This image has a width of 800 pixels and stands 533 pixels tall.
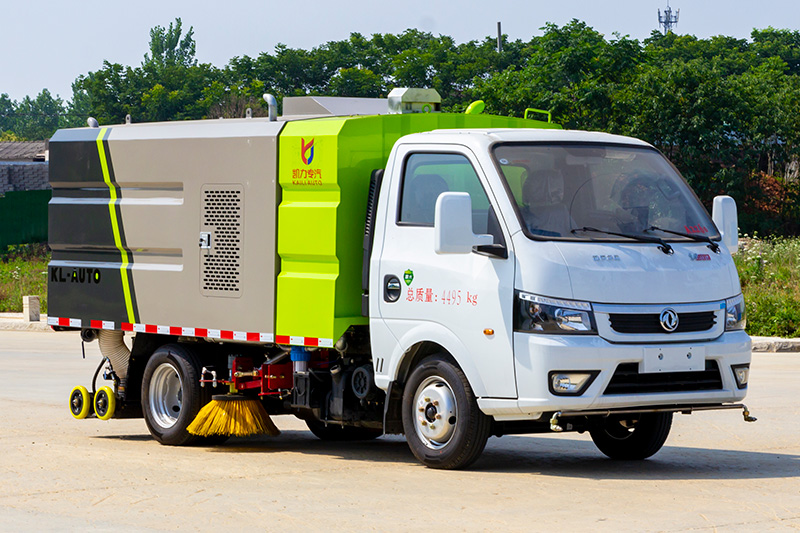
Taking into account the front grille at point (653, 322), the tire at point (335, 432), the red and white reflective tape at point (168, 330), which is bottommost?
the tire at point (335, 432)

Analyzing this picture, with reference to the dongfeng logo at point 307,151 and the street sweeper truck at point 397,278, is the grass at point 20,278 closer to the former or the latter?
the street sweeper truck at point 397,278

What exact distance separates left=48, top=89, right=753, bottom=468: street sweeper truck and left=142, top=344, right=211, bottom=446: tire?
21 mm

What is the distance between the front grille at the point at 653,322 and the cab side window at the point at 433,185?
1137 mm

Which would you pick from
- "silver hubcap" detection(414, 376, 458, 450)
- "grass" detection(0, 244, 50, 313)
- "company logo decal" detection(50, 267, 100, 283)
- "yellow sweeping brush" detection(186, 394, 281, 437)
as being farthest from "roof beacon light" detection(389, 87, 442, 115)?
"grass" detection(0, 244, 50, 313)

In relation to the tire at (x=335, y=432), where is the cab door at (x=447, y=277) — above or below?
above

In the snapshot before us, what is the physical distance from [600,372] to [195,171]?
4.13 m

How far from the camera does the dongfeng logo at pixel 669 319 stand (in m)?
8.98

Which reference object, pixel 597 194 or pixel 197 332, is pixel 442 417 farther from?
pixel 197 332

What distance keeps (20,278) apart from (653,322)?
2827cm

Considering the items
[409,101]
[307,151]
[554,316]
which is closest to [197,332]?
[307,151]

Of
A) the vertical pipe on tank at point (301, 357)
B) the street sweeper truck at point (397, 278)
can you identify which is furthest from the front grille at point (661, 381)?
the vertical pipe on tank at point (301, 357)

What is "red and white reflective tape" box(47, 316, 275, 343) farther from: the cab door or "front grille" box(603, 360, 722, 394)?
"front grille" box(603, 360, 722, 394)

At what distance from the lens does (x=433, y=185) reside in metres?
9.62

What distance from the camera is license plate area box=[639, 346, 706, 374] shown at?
8875mm
